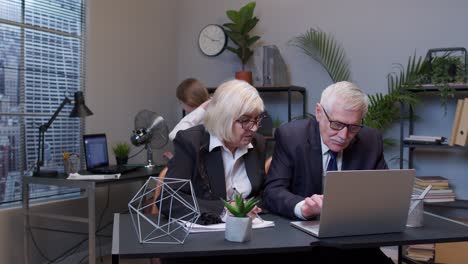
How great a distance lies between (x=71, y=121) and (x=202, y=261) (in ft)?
7.56

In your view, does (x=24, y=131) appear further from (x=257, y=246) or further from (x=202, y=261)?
(x=257, y=246)

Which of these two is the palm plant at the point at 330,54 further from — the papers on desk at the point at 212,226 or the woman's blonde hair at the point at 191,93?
the papers on desk at the point at 212,226

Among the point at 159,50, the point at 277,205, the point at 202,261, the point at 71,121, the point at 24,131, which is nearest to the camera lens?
the point at 202,261

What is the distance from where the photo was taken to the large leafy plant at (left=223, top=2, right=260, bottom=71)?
159 inches

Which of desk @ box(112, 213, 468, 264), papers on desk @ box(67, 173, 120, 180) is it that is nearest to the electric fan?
papers on desk @ box(67, 173, 120, 180)

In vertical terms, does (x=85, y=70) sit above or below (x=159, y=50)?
below

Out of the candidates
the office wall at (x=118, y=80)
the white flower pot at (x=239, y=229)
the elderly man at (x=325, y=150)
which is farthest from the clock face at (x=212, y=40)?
the white flower pot at (x=239, y=229)

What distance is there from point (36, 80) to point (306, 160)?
85.0 inches

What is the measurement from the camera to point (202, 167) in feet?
6.18

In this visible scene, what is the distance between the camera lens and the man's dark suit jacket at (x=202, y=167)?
1838 millimetres

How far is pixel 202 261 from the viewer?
157 centimetres

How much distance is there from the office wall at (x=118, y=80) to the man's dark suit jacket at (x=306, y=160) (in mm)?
1939

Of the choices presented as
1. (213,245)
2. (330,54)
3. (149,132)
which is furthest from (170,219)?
(330,54)

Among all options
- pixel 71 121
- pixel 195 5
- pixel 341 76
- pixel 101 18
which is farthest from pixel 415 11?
pixel 71 121
